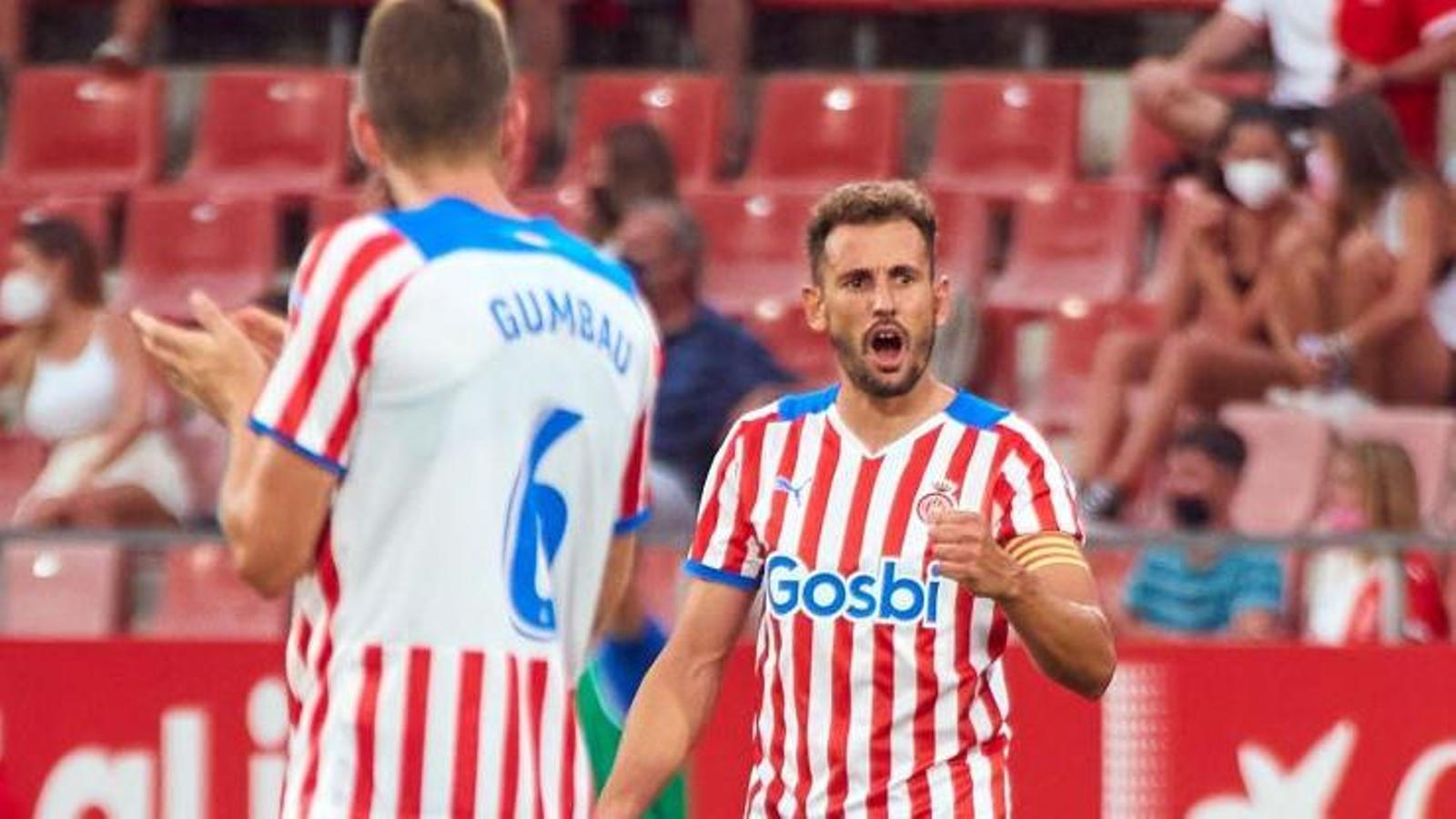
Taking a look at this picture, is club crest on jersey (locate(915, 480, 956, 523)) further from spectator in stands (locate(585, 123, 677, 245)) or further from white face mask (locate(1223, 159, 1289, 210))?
white face mask (locate(1223, 159, 1289, 210))

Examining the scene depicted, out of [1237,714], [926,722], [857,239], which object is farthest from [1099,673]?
[1237,714]

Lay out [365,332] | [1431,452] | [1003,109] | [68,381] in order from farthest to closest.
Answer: [1003,109], [68,381], [1431,452], [365,332]

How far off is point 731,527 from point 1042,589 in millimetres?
615

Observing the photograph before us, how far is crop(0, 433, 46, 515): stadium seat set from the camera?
35.0ft

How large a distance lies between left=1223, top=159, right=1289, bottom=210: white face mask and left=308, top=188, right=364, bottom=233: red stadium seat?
334 cm

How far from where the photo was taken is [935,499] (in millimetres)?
5039

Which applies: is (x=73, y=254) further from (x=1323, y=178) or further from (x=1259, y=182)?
(x=1323, y=178)

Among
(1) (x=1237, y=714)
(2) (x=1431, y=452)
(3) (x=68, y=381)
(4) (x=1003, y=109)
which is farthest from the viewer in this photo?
(4) (x=1003, y=109)

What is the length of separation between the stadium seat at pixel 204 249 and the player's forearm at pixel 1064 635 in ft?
24.8

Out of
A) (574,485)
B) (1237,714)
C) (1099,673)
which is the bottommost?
(1237,714)

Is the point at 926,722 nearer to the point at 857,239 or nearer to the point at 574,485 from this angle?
the point at 857,239

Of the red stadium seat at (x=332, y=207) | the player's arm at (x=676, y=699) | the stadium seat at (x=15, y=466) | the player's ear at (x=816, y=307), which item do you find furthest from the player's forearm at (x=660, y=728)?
the red stadium seat at (x=332, y=207)

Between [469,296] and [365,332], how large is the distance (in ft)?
0.41

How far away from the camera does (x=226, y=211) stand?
12227 mm
